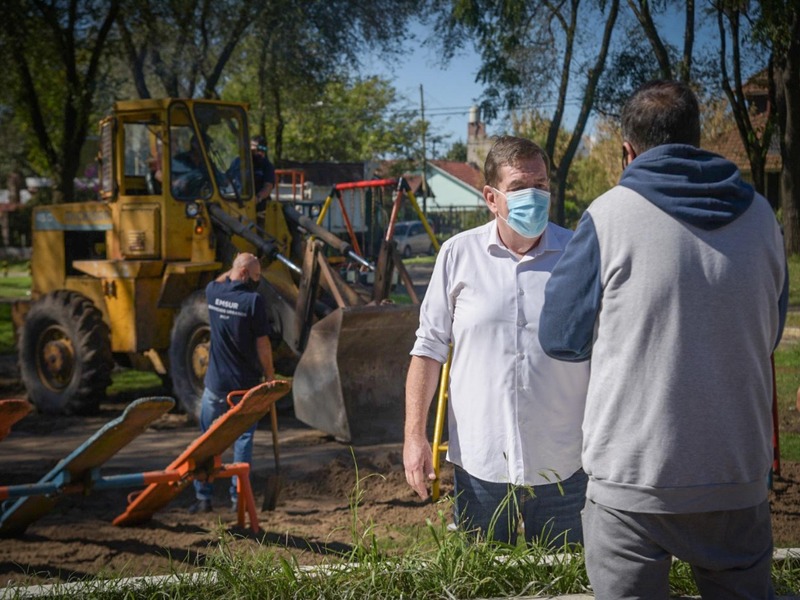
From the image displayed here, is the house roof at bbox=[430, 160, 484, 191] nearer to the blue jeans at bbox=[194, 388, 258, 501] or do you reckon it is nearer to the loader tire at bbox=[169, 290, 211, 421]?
the loader tire at bbox=[169, 290, 211, 421]

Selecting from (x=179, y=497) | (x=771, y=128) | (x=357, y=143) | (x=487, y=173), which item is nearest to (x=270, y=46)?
(x=771, y=128)

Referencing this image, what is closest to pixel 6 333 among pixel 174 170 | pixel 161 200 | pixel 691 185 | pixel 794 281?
pixel 161 200

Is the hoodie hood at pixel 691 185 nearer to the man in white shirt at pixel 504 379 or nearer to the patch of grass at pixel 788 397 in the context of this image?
the man in white shirt at pixel 504 379

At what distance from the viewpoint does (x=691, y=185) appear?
2.46 metres

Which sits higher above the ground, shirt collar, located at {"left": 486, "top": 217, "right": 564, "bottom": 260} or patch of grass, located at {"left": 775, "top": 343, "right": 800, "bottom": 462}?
shirt collar, located at {"left": 486, "top": 217, "right": 564, "bottom": 260}

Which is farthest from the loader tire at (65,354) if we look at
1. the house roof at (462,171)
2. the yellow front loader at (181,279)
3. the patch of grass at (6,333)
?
the house roof at (462,171)

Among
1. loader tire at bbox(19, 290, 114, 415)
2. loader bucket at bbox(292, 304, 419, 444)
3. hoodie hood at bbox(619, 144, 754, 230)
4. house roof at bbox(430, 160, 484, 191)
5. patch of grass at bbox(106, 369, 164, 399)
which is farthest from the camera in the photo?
house roof at bbox(430, 160, 484, 191)

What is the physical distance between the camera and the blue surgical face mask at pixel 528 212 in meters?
3.59

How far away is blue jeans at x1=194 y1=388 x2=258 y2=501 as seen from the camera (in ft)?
24.6

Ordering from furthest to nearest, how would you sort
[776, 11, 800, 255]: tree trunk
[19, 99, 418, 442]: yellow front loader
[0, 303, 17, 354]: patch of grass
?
[776, 11, 800, 255]: tree trunk < [0, 303, 17, 354]: patch of grass < [19, 99, 418, 442]: yellow front loader

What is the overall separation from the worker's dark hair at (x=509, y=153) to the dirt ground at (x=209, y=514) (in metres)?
2.04

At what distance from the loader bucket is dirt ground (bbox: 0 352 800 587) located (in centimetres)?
27

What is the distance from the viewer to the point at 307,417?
9.73 metres

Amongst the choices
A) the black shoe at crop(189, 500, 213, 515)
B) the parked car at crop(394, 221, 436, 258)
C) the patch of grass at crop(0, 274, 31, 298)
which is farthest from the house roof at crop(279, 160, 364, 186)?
the black shoe at crop(189, 500, 213, 515)
